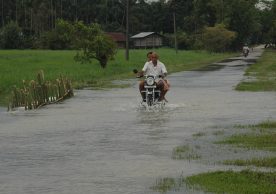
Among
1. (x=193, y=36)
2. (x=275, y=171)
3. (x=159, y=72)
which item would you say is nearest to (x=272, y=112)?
(x=159, y=72)

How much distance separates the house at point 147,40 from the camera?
131m

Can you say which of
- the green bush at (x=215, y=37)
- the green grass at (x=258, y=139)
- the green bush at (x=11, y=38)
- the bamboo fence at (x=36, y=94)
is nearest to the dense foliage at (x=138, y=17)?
the green bush at (x=11, y=38)

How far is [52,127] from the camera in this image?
576 inches

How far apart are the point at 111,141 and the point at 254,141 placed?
267 cm

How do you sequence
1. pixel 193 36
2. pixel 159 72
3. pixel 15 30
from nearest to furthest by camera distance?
1. pixel 159 72
2. pixel 15 30
3. pixel 193 36

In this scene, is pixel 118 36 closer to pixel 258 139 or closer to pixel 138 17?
pixel 138 17

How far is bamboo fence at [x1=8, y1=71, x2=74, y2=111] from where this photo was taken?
65.1 feet

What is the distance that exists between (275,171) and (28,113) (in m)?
10.7

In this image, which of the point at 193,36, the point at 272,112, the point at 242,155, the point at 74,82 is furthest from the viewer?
the point at 193,36

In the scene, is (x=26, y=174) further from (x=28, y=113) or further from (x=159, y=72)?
(x=159, y=72)

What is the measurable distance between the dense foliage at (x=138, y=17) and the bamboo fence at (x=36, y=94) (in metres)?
83.4

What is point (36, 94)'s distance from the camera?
2055cm

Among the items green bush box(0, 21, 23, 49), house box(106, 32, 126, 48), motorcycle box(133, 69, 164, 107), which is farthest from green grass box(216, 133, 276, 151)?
house box(106, 32, 126, 48)

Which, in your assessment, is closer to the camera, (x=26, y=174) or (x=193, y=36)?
(x=26, y=174)
